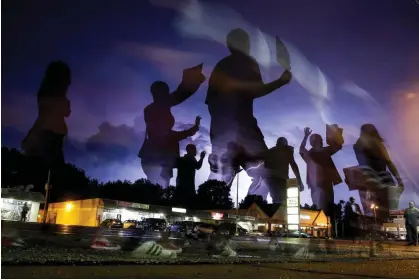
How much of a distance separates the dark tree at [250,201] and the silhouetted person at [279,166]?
33.0ft

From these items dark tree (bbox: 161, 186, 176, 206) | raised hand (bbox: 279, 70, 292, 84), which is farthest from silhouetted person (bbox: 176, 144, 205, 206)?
raised hand (bbox: 279, 70, 292, 84)

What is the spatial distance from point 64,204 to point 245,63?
69.4ft

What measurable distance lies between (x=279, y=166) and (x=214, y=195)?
24.3m

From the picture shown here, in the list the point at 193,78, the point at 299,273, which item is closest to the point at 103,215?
the point at 193,78

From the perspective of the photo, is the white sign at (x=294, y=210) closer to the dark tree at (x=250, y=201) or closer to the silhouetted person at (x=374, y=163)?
the silhouetted person at (x=374, y=163)

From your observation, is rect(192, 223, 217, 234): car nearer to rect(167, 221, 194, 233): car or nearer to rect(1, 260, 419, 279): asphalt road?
rect(167, 221, 194, 233): car

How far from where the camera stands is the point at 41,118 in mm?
19859

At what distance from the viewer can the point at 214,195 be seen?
157ft

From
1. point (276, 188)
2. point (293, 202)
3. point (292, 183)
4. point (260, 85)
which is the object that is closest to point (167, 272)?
point (260, 85)

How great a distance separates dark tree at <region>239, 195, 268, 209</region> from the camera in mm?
44597

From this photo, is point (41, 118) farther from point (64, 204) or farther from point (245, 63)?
point (245, 63)

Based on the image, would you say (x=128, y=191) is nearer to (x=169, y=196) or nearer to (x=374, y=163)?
(x=169, y=196)

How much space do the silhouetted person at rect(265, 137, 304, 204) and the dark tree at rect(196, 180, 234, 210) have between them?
41.9 feet

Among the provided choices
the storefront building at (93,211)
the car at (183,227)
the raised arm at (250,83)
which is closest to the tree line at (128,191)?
the storefront building at (93,211)
